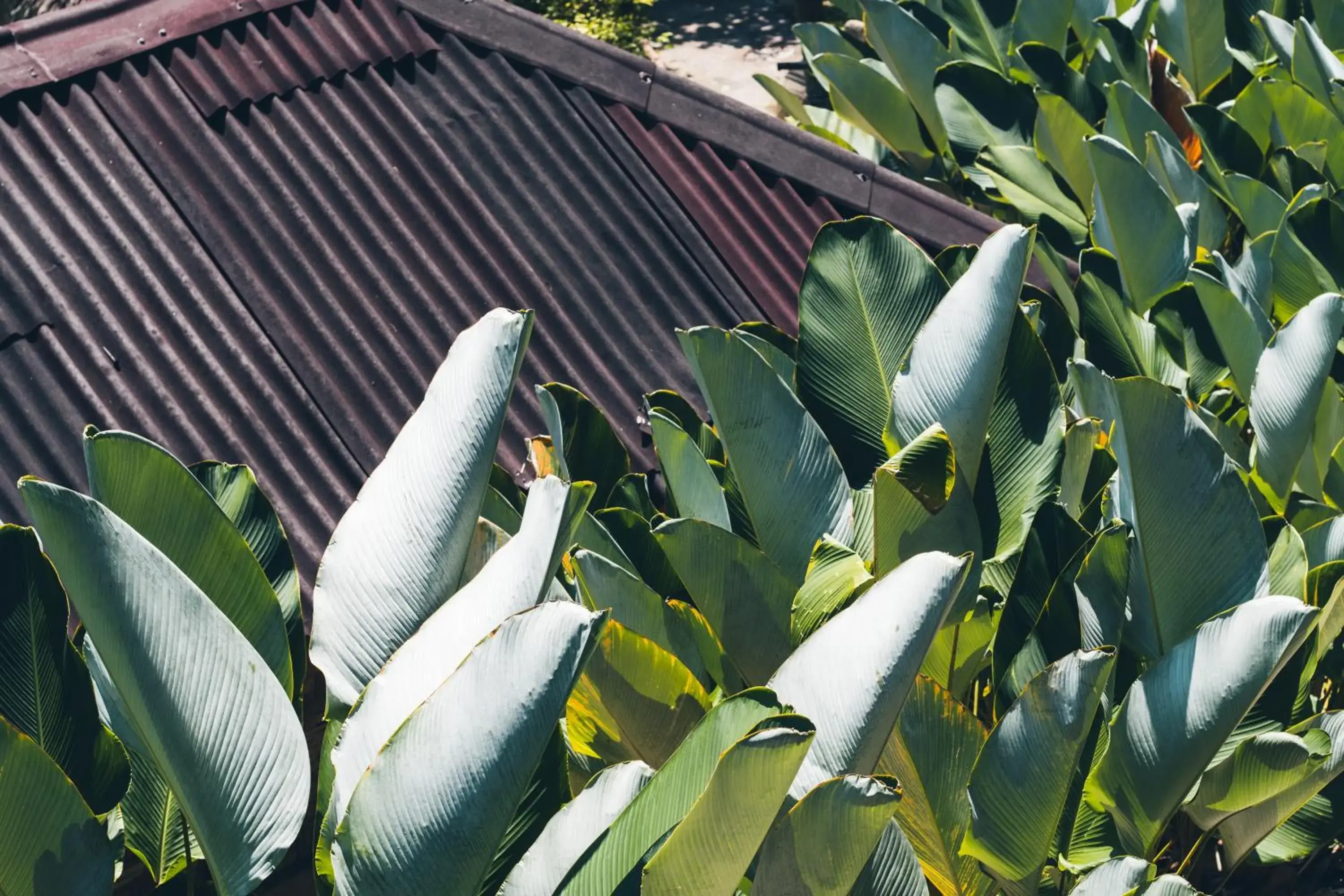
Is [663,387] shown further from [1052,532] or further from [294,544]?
[1052,532]

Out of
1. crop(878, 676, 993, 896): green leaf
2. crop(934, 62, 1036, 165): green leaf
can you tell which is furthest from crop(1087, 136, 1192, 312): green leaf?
crop(878, 676, 993, 896): green leaf

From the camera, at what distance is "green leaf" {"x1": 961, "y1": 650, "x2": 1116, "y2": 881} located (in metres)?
1.74

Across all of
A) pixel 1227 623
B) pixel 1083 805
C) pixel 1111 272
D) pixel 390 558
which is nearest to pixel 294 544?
pixel 390 558

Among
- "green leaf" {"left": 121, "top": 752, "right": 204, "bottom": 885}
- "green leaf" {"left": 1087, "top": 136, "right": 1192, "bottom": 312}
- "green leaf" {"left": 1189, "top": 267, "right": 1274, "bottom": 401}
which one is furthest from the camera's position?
"green leaf" {"left": 1087, "top": 136, "right": 1192, "bottom": 312}

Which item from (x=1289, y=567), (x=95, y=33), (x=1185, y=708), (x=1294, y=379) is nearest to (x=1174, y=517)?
(x=1185, y=708)

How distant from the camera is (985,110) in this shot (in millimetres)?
4398

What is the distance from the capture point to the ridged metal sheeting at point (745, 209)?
3.37 meters

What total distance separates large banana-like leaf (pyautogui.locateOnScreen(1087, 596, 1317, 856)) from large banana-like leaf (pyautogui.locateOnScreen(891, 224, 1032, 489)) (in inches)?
19.3

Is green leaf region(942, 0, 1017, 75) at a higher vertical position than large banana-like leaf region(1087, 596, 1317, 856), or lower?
higher

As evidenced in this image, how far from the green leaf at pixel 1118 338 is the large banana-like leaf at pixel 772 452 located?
1.12 m

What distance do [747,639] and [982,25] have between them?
148 inches

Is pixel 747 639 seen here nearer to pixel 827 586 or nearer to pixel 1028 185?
pixel 827 586

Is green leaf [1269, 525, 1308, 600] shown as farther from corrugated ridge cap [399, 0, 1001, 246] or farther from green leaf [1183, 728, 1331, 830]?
corrugated ridge cap [399, 0, 1001, 246]

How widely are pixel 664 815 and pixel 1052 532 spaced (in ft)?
3.13
